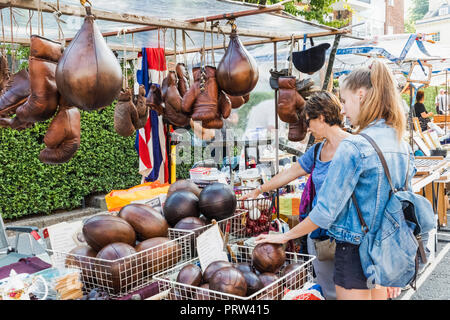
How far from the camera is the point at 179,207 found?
2492 millimetres

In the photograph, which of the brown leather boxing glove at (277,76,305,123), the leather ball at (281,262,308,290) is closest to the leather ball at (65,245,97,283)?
the leather ball at (281,262,308,290)

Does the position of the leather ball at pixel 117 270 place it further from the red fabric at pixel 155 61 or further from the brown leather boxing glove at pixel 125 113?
the red fabric at pixel 155 61

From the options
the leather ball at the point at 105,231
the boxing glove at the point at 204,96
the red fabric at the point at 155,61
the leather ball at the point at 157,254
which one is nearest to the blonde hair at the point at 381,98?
the boxing glove at the point at 204,96

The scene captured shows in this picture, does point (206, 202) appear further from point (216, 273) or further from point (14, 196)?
point (14, 196)

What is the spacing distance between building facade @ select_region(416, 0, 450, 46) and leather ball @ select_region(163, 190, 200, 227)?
39149 millimetres

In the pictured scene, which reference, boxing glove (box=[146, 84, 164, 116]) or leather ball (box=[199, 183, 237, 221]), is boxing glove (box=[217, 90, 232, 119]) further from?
boxing glove (box=[146, 84, 164, 116])

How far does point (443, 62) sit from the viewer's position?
9023 mm

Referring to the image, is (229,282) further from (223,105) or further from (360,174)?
(223,105)

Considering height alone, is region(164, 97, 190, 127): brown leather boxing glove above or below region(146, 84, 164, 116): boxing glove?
below

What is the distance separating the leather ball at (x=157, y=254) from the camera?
78.5 inches

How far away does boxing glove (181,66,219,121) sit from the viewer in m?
2.58
